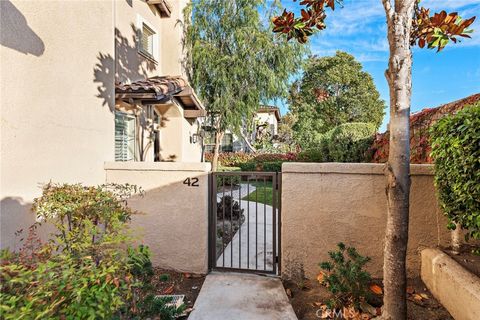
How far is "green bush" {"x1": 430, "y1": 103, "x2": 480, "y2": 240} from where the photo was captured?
2.77 m

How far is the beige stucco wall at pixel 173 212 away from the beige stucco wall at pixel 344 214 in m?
1.54

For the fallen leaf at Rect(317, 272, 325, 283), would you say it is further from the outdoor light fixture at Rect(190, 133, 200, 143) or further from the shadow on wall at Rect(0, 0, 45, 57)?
the outdoor light fixture at Rect(190, 133, 200, 143)

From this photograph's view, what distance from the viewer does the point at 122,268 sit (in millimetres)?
2166

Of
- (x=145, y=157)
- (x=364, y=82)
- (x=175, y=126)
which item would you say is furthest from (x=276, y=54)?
(x=364, y=82)

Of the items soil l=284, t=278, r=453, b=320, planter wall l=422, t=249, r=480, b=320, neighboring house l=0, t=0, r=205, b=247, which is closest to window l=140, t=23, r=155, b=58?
neighboring house l=0, t=0, r=205, b=247

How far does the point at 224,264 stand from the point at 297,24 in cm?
450

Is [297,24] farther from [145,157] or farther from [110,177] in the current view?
[145,157]

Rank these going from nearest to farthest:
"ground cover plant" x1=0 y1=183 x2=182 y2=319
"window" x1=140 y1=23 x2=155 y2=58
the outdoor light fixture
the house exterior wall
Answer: "ground cover plant" x1=0 y1=183 x2=182 y2=319
"window" x1=140 y1=23 x2=155 y2=58
the outdoor light fixture
the house exterior wall

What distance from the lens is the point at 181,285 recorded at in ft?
14.8

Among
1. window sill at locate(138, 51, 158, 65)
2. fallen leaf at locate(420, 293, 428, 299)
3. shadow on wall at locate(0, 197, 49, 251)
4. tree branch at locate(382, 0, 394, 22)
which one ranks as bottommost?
fallen leaf at locate(420, 293, 428, 299)

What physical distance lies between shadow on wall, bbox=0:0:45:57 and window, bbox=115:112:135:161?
3.83 m

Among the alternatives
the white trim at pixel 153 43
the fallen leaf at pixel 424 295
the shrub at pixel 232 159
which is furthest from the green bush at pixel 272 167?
the fallen leaf at pixel 424 295

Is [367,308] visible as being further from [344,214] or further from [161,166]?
[161,166]

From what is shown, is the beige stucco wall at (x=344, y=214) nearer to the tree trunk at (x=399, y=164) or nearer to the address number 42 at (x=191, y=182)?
the tree trunk at (x=399, y=164)
